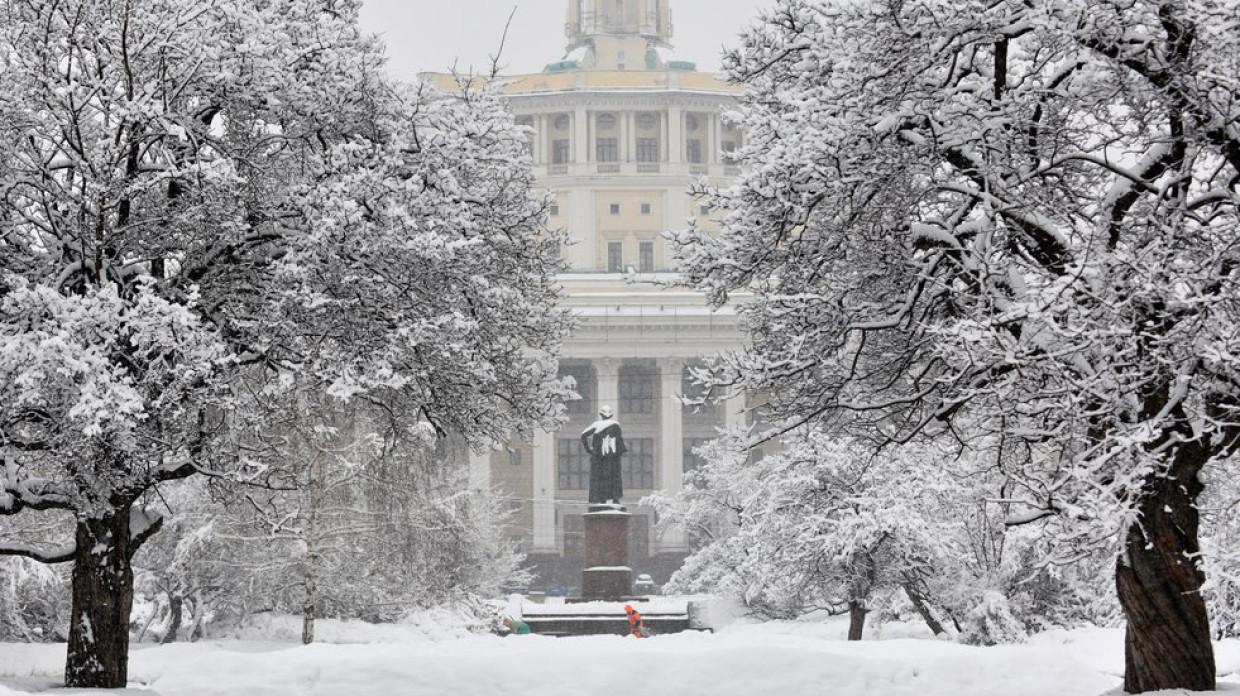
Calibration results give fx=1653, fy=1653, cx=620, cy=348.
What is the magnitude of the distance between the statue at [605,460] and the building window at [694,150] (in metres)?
73.1

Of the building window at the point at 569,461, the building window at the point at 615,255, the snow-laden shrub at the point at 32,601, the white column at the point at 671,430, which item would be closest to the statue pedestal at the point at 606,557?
the snow-laden shrub at the point at 32,601

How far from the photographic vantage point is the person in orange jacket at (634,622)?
3816 cm

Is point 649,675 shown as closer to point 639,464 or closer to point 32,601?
point 32,601

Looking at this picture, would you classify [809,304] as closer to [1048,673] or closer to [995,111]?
[995,111]

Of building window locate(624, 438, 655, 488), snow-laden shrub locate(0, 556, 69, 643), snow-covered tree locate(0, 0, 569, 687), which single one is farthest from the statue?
building window locate(624, 438, 655, 488)

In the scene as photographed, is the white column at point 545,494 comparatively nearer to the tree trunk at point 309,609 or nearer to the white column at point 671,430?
the white column at point 671,430

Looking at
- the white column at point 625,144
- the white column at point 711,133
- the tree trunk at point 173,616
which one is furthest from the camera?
the white column at point 625,144

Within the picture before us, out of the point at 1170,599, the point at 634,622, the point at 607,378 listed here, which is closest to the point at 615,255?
the point at 607,378

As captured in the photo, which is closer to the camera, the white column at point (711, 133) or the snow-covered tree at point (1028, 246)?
the snow-covered tree at point (1028, 246)

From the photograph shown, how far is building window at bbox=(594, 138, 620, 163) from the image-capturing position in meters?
117

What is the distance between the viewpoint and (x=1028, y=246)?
1360 centimetres

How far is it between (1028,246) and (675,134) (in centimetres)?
10369

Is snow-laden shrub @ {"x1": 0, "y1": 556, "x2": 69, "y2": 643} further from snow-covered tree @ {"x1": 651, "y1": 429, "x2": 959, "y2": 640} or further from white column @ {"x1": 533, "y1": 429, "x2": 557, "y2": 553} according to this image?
white column @ {"x1": 533, "y1": 429, "x2": 557, "y2": 553}

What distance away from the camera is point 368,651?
20.6 metres
